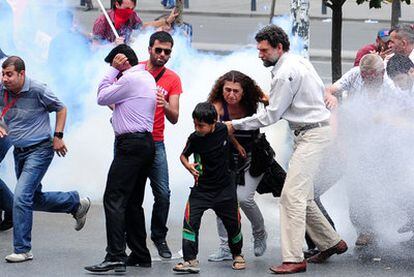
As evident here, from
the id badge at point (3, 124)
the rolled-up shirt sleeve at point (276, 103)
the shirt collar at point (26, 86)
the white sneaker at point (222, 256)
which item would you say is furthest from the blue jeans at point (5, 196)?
the rolled-up shirt sleeve at point (276, 103)

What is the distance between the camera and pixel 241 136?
30.0 ft

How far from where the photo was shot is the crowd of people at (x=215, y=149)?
8719 mm

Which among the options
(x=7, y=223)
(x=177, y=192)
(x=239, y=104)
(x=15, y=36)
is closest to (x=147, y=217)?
(x=177, y=192)

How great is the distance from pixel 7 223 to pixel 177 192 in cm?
165

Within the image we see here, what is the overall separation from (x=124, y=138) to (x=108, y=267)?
0.92 m

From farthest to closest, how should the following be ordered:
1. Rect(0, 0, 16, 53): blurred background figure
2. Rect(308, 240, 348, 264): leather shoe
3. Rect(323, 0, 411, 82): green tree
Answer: Rect(323, 0, 411, 82): green tree < Rect(0, 0, 16, 53): blurred background figure < Rect(308, 240, 348, 264): leather shoe

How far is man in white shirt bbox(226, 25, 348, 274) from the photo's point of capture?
869cm

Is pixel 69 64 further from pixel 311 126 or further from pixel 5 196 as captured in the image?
pixel 311 126

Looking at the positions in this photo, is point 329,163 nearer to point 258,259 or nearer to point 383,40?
point 258,259

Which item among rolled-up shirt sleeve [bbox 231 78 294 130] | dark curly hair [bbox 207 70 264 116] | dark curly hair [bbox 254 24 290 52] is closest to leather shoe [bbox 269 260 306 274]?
rolled-up shirt sleeve [bbox 231 78 294 130]

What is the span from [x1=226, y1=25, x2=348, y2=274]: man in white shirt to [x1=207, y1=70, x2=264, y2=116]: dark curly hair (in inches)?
12.4

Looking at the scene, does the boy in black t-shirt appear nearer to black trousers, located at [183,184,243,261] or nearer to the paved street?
black trousers, located at [183,184,243,261]

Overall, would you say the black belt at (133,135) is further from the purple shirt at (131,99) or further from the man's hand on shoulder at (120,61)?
the man's hand on shoulder at (120,61)

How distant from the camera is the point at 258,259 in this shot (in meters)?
9.27
